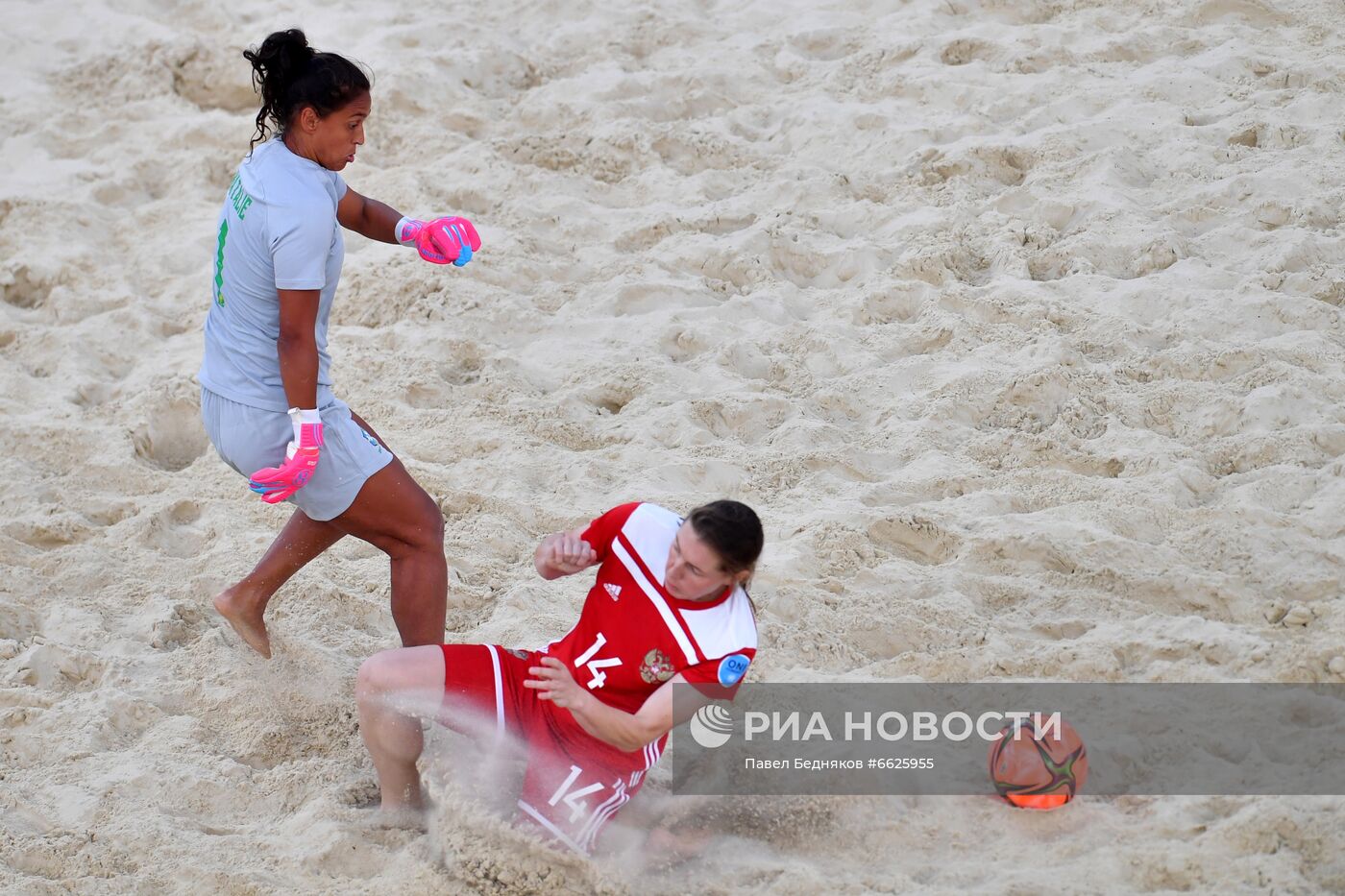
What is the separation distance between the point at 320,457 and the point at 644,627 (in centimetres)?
92

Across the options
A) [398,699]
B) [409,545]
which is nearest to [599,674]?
[398,699]

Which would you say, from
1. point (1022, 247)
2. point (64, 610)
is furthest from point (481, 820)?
point (1022, 247)

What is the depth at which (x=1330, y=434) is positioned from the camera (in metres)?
3.71

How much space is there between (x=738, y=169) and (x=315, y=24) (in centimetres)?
251

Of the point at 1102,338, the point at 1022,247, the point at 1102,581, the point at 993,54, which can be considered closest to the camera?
the point at 1102,581

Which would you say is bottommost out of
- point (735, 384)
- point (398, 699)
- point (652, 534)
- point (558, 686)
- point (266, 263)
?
point (735, 384)

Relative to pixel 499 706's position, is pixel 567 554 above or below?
above

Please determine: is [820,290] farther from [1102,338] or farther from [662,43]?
[662,43]

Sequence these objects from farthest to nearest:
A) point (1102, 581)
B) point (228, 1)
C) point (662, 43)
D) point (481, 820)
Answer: point (228, 1)
point (662, 43)
point (1102, 581)
point (481, 820)

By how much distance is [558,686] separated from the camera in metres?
2.61

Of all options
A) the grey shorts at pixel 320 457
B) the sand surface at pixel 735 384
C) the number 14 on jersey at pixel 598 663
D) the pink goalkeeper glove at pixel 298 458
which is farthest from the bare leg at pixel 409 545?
the number 14 on jersey at pixel 598 663

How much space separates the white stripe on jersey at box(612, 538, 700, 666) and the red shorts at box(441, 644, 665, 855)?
29cm

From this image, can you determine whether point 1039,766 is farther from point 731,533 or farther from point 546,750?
point 546,750

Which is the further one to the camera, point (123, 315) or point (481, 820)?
point (123, 315)
